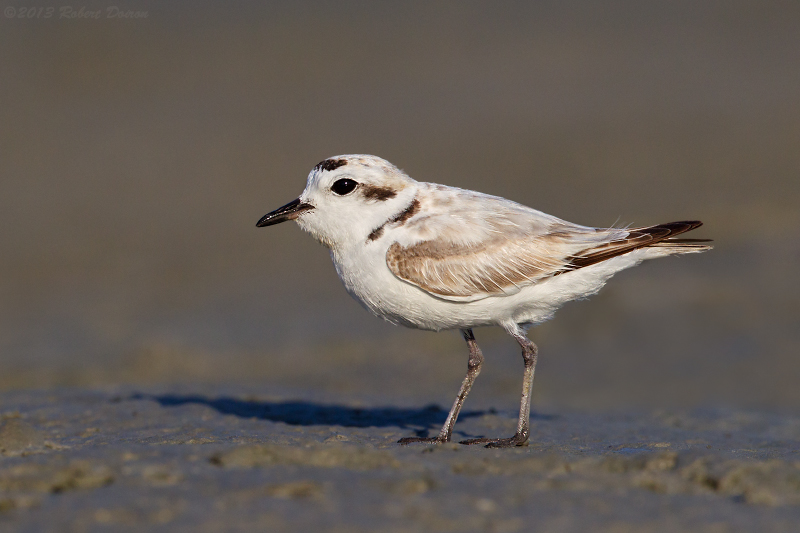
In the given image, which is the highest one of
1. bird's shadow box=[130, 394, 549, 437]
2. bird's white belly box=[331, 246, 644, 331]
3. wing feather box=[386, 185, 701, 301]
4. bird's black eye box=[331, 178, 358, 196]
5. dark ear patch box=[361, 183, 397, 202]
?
bird's black eye box=[331, 178, 358, 196]

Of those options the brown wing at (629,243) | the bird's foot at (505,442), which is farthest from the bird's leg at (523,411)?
the brown wing at (629,243)

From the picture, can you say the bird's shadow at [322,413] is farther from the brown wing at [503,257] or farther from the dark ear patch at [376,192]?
the dark ear patch at [376,192]

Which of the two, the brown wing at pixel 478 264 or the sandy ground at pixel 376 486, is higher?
the brown wing at pixel 478 264

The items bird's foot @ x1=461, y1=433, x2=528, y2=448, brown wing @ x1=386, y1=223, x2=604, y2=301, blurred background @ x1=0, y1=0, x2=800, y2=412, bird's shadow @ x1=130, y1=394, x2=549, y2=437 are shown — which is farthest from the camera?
blurred background @ x1=0, y1=0, x2=800, y2=412

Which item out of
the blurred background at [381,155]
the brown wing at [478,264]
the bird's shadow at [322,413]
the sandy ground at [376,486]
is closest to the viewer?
the sandy ground at [376,486]

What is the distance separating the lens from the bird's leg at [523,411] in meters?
6.43

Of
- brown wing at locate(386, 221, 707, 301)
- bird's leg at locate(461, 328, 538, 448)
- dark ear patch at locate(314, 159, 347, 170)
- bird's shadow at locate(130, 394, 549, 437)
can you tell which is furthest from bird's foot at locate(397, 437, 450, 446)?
dark ear patch at locate(314, 159, 347, 170)

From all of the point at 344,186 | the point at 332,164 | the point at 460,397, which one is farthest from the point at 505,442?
the point at 332,164

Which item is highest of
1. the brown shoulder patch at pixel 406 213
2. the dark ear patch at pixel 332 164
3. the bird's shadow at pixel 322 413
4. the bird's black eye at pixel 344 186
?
the dark ear patch at pixel 332 164

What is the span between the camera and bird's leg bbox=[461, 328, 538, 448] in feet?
21.1

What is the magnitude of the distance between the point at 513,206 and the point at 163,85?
19.5 m

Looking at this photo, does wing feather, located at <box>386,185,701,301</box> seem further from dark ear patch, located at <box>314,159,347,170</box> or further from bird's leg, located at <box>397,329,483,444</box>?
bird's leg, located at <box>397,329,483,444</box>

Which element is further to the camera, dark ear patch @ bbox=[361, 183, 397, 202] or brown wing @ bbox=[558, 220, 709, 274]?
dark ear patch @ bbox=[361, 183, 397, 202]

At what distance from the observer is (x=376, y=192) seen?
6621 mm
